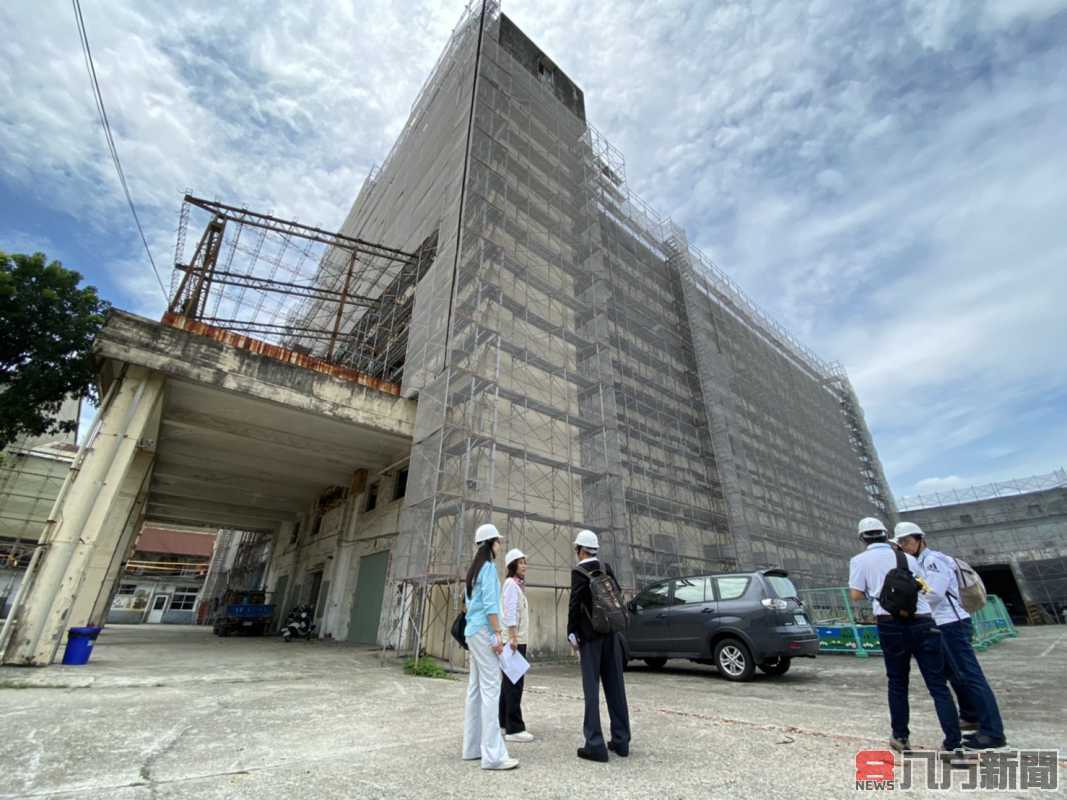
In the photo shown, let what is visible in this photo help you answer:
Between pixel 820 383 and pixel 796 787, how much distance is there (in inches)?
1226

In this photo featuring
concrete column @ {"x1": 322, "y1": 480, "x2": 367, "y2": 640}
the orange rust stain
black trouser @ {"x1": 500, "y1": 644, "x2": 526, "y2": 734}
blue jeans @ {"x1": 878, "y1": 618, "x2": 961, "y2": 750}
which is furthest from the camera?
concrete column @ {"x1": 322, "y1": 480, "x2": 367, "y2": 640}

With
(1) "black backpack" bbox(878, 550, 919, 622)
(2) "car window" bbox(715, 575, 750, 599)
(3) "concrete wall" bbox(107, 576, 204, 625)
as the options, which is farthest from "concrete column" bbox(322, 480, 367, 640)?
(3) "concrete wall" bbox(107, 576, 204, 625)

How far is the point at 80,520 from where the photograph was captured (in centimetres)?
712

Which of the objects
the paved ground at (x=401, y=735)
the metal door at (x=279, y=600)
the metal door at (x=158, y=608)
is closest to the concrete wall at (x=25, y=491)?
the metal door at (x=279, y=600)

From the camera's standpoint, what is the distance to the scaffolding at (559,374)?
9.62 metres

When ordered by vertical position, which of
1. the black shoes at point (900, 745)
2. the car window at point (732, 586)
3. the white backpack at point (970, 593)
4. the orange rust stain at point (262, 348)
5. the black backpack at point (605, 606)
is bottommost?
the black shoes at point (900, 745)

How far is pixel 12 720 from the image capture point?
3.50 m

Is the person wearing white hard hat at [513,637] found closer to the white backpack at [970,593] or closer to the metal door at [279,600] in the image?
the white backpack at [970,593]

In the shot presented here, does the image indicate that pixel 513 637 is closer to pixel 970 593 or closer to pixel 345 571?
pixel 970 593

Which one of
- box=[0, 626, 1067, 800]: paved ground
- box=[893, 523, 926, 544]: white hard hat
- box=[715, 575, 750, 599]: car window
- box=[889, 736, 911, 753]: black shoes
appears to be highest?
box=[893, 523, 926, 544]: white hard hat

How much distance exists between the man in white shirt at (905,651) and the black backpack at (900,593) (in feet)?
0.12

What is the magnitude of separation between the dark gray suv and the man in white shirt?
309 centimetres

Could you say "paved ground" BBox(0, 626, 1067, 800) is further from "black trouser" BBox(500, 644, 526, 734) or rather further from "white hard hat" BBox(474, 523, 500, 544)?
"white hard hat" BBox(474, 523, 500, 544)

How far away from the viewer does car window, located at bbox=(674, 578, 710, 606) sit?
6.91 m
